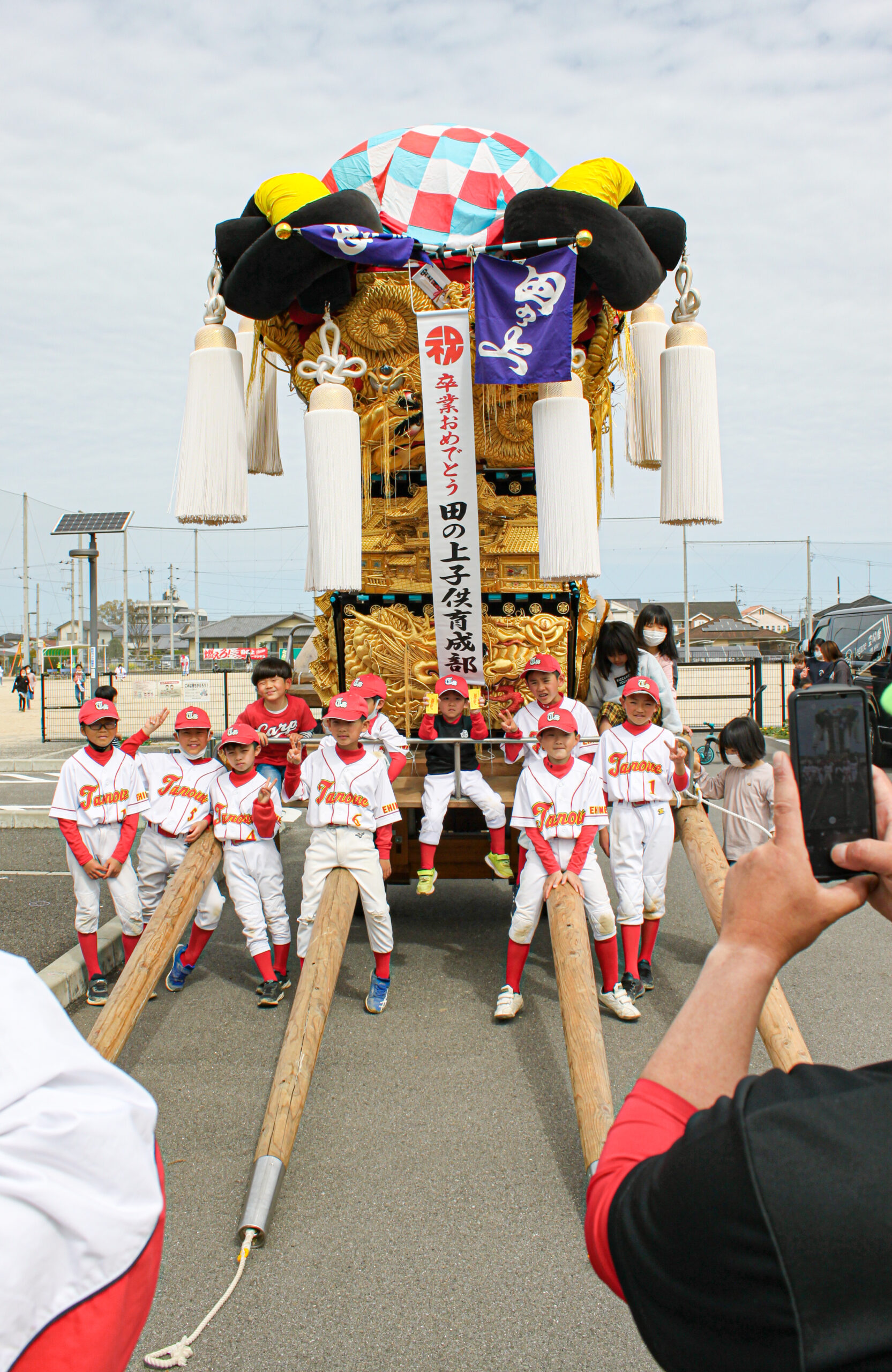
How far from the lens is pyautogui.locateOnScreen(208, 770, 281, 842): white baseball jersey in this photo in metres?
4.88

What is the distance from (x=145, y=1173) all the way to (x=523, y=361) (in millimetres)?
4775

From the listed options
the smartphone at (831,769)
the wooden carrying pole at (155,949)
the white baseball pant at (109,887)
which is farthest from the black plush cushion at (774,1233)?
the white baseball pant at (109,887)

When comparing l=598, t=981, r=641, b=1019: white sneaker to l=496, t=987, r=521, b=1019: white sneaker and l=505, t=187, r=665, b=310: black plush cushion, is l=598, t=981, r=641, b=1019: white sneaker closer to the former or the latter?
l=496, t=987, r=521, b=1019: white sneaker

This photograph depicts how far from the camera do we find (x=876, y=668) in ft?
40.3

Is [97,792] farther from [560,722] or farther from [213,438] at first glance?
[560,722]

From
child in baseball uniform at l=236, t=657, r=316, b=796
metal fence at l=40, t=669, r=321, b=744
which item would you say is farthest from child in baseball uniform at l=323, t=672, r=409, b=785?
metal fence at l=40, t=669, r=321, b=744

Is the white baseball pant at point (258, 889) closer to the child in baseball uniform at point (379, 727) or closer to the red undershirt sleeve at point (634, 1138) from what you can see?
the child in baseball uniform at point (379, 727)

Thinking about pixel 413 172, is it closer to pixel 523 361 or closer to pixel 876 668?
pixel 523 361

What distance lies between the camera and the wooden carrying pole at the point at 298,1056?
294 centimetres

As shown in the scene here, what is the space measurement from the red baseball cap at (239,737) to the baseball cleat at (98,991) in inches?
56.6

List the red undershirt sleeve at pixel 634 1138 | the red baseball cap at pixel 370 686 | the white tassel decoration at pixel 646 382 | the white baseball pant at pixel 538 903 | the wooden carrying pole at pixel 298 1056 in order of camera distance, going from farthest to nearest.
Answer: the white tassel decoration at pixel 646 382
the red baseball cap at pixel 370 686
the white baseball pant at pixel 538 903
the wooden carrying pole at pixel 298 1056
the red undershirt sleeve at pixel 634 1138

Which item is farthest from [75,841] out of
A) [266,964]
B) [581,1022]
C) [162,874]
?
[581,1022]

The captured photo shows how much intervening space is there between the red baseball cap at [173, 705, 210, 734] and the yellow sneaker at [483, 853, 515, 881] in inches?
73.4

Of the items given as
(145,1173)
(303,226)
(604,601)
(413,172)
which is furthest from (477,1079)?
(413,172)
